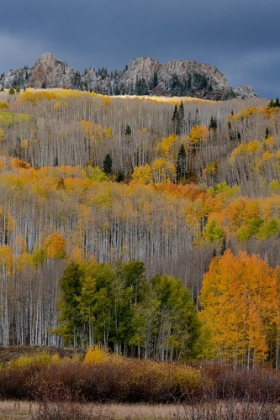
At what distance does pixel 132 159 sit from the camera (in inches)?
5162

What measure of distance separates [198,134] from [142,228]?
65.7 metres

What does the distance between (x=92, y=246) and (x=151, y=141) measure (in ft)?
218

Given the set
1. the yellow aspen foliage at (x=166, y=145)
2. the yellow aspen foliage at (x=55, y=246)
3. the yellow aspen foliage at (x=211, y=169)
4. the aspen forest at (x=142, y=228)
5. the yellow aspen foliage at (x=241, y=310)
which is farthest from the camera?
the yellow aspen foliage at (x=166, y=145)

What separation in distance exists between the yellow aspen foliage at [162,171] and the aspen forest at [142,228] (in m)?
0.33

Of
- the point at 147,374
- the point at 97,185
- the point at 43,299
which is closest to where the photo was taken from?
the point at 147,374

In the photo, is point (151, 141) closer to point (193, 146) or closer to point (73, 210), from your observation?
point (193, 146)

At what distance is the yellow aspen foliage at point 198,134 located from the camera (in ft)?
467

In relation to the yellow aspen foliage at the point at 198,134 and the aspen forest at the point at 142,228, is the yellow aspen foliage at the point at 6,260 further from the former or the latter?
the yellow aspen foliage at the point at 198,134

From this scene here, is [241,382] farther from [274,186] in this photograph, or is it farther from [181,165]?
[181,165]

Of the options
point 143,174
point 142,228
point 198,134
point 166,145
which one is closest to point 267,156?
point 143,174

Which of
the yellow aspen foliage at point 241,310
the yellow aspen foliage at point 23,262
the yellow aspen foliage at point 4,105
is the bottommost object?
the yellow aspen foliage at point 241,310

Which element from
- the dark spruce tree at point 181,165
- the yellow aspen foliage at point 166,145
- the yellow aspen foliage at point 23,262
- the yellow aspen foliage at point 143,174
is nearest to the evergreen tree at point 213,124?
the yellow aspen foliage at point 166,145

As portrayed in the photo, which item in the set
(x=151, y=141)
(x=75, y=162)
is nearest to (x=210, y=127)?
(x=151, y=141)

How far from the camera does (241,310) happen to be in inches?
1767
